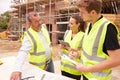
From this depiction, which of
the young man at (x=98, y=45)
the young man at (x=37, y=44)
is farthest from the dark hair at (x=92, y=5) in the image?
the young man at (x=37, y=44)

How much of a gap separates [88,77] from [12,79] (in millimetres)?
775

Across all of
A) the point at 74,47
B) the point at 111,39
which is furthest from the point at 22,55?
the point at 111,39

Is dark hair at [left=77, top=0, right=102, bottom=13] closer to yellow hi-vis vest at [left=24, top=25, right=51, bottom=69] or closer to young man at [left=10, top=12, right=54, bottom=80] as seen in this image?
young man at [left=10, top=12, right=54, bottom=80]

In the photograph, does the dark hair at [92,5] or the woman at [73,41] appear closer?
the dark hair at [92,5]

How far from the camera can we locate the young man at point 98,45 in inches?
91.0

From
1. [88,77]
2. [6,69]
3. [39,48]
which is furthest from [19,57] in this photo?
[88,77]

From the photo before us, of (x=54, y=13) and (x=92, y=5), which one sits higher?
(x=92, y=5)

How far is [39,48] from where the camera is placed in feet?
13.0

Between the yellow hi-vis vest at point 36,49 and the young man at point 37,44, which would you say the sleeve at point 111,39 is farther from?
the yellow hi-vis vest at point 36,49

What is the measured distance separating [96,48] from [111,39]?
0.79 ft

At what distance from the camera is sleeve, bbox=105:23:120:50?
2.29 m

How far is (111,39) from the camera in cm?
230

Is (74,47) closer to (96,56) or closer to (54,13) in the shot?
(96,56)

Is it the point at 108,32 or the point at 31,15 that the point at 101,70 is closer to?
the point at 108,32
